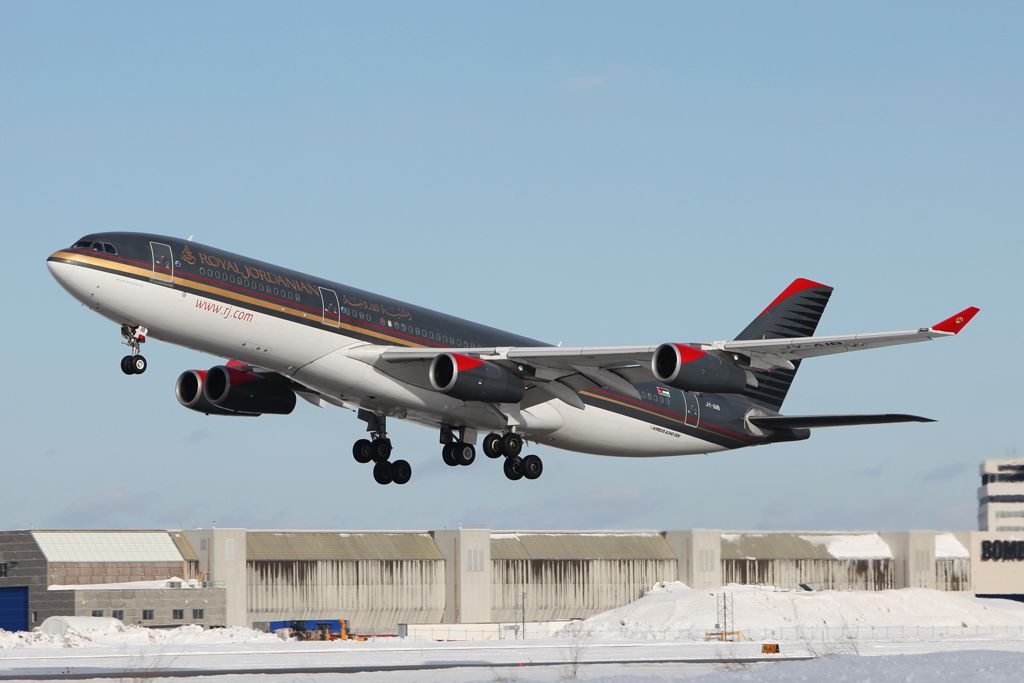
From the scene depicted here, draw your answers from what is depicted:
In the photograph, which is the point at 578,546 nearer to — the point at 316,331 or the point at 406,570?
the point at 406,570

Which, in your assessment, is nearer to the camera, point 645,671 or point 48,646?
point 645,671

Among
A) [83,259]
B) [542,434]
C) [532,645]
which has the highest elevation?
[83,259]

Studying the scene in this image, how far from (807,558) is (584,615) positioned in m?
20.5

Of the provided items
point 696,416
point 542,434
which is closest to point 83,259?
point 542,434

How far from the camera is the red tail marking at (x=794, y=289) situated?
206 ft

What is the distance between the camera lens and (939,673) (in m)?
41.8

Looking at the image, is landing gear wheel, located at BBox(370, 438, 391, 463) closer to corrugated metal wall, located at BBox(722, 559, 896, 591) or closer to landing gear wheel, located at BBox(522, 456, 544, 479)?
landing gear wheel, located at BBox(522, 456, 544, 479)

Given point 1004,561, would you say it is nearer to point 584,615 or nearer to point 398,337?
point 584,615

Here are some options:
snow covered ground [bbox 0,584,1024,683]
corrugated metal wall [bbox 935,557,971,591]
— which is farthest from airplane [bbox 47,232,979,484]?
corrugated metal wall [bbox 935,557,971,591]

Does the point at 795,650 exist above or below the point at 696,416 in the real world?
below

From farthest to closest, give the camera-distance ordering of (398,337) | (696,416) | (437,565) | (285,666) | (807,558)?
(807,558)
(437,565)
(285,666)
(696,416)
(398,337)

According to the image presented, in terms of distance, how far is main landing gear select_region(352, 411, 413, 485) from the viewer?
54938mm

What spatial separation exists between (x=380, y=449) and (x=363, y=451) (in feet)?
2.07

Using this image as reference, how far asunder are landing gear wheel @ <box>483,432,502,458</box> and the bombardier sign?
85.2 m
